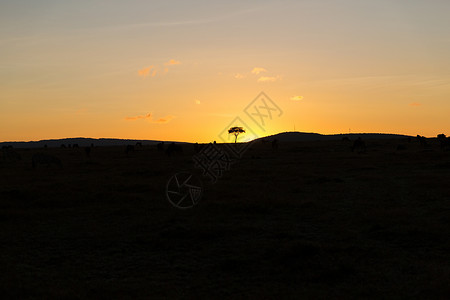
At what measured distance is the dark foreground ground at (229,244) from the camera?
771cm

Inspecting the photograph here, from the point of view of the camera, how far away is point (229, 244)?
10.7 metres

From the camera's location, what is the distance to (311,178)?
24.1m

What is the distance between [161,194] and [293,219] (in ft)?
26.0

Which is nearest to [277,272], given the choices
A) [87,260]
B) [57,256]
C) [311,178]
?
[87,260]

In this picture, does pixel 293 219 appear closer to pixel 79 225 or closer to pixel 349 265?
pixel 349 265

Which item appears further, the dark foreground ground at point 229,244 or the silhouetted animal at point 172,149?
the silhouetted animal at point 172,149

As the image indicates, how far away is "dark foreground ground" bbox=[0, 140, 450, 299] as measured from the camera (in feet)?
25.3
